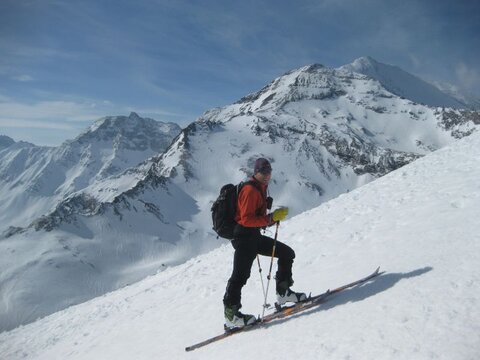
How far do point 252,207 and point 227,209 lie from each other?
1.85 feet

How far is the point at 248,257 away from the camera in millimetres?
8969

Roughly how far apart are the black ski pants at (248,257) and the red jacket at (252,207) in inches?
15.0

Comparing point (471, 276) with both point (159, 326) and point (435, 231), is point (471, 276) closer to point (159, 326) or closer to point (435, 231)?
point (435, 231)

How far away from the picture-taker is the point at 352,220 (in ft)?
50.9

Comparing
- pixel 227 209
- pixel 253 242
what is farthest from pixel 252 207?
pixel 253 242

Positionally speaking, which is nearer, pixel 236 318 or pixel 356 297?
pixel 356 297

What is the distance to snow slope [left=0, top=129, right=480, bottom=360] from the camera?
6.43 metres

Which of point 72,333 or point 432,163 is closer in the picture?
point 72,333

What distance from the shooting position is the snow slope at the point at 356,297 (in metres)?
6.43

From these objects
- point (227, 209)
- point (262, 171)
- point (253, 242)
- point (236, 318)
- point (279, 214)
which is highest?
point (262, 171)

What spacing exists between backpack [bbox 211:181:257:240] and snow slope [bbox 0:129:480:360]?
2223 mm

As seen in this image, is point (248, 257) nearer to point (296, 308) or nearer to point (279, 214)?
point (279, 214)

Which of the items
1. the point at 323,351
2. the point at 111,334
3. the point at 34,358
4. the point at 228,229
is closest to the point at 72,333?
the point at 34,358

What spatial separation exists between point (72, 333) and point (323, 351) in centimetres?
1314
